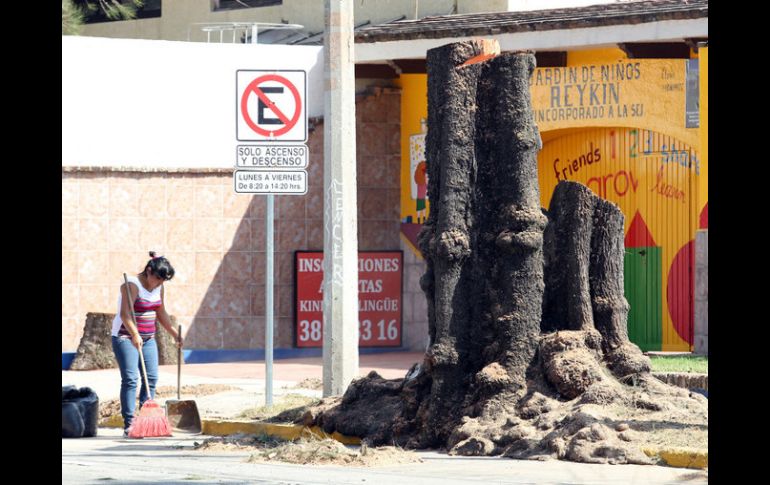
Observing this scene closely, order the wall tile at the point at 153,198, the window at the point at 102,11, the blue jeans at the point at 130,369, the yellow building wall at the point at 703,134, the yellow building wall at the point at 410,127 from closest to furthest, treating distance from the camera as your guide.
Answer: the blue jeans at the point at 130,369, the yellow building wall at the point at 703,134, the wall tile at the point at 153,198, the yellow building wall at the point at 410,127, the window at the point at 102,11

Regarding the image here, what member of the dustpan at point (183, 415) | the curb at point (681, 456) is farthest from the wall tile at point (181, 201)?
the curb at point (681, 456)

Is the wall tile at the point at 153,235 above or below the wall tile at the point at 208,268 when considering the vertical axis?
above

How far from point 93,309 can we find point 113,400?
5150mm

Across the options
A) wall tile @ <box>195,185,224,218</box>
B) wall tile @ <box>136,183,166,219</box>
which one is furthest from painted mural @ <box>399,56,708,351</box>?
wall tile @ <box>136,183,166,219</box>

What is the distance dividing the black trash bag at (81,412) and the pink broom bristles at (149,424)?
56 centimetres

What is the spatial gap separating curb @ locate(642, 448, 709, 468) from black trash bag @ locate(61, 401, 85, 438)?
5510 mm

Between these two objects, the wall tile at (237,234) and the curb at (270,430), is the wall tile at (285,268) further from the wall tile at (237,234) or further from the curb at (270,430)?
the curb at (270,430)

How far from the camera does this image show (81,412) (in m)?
14.0

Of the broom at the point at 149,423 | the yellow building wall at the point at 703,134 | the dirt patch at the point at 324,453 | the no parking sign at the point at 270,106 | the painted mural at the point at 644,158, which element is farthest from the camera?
the painted mural at the point at 644,158

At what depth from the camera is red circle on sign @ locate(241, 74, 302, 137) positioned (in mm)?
14484

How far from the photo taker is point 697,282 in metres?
18.0

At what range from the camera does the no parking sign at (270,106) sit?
47.5 ft

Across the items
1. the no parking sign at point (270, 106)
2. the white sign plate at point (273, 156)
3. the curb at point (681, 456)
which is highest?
the no parking sign at point (270, 106)
